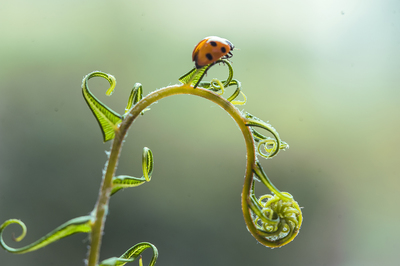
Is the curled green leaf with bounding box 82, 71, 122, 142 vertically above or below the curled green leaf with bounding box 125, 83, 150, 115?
below

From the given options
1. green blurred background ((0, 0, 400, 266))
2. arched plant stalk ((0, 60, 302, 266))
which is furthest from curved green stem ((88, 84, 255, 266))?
green blurred background ((0, 0, 400, 266))

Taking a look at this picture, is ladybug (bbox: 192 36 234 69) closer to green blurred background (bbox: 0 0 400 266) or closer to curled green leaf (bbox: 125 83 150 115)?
curled green leaf (bbox: 125 83 150 115)

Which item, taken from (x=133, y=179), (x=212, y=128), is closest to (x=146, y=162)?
(x=133, y=179)

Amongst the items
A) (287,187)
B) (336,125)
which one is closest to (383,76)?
(336,125)

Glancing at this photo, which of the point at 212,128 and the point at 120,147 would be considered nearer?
the point at 120,147

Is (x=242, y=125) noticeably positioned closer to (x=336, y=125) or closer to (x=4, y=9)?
(x=336, y=125)

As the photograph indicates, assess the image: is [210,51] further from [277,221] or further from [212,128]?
[212,128]

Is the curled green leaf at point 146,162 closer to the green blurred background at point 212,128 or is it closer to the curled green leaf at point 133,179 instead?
the curled green leaf at point 133,179
